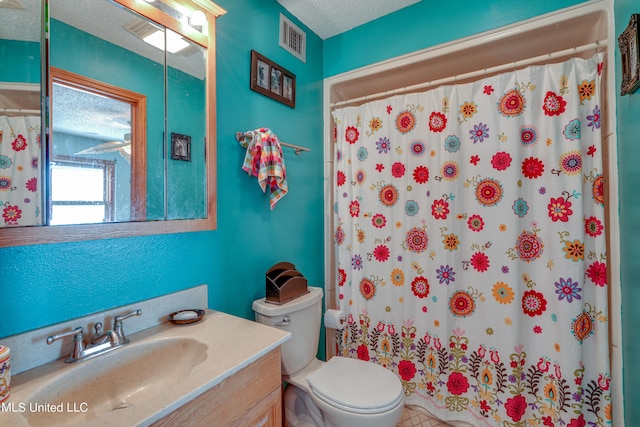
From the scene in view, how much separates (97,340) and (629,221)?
2014 millimetres

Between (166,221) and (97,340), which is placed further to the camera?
(166,221)

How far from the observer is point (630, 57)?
1.04m

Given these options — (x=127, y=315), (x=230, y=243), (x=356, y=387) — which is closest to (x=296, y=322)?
(x=356, y=387)

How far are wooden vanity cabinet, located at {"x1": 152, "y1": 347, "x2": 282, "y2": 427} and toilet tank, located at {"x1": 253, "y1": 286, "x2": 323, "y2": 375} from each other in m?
0.37

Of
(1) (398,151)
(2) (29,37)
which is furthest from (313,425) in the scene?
(2) (29,37)

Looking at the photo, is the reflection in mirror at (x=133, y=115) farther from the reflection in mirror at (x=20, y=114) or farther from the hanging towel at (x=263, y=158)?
the hanging towel at (x=263, y=158)

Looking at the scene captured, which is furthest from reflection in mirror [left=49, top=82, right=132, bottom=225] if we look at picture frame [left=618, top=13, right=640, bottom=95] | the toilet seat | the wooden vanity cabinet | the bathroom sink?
picture frame [left=618, top=13, right=640, bottom=95]

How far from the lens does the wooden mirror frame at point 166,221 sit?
2.51ft

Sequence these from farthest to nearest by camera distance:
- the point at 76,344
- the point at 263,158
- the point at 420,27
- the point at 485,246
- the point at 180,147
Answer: the point at 420,27 → the point at 485,246 → the point at 263,158 → the point at 180,147 → the point at 76,344

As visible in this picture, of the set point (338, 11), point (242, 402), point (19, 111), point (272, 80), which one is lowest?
point (242, 402)

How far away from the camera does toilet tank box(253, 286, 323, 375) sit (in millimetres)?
1388

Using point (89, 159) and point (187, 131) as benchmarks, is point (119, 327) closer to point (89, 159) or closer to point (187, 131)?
point (89, 159)

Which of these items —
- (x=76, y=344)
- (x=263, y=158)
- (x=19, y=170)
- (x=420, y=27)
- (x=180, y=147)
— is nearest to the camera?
(x=19, y=170)

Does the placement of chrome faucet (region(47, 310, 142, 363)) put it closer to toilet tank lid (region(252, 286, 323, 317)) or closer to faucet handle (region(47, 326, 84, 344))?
faucet handle (region(47, 326, 84, 344))
